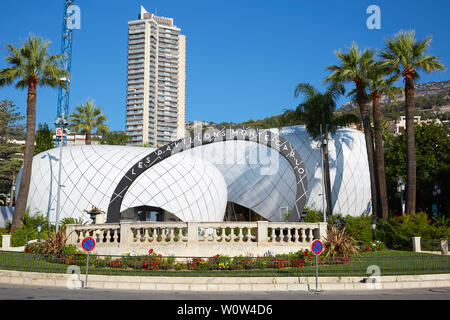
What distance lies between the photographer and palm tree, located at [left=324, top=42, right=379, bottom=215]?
35.8 metres

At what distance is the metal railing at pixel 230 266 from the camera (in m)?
16.4

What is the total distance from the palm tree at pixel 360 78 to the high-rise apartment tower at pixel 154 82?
377 ft

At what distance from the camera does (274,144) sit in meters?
33.4

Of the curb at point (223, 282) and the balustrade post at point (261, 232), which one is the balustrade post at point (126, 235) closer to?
the curb at point (223, 282)

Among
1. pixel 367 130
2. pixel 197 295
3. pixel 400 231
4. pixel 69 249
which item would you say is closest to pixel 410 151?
pixel 367 130

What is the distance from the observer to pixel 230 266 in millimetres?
17422

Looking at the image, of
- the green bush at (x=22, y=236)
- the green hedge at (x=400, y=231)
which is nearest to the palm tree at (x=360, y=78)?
the green hedge at (x=400, y=231)

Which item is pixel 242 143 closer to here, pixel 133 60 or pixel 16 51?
pixel 16 51

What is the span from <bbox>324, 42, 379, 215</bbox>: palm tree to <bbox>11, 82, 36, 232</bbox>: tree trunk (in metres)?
25.4

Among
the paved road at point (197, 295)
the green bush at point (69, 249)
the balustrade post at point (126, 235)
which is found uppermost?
the balustrade post at point (126, 235)

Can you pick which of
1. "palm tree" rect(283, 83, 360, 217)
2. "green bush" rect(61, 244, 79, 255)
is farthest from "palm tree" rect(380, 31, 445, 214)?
"green bush" rect(61, 244, 79, 255)

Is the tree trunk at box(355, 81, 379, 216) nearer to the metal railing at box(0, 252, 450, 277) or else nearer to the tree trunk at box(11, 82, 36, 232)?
the metal railing at box(0, 252, 450, 277)

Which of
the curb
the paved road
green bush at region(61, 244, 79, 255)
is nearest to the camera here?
the paved road

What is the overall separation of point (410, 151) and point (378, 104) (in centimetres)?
586
